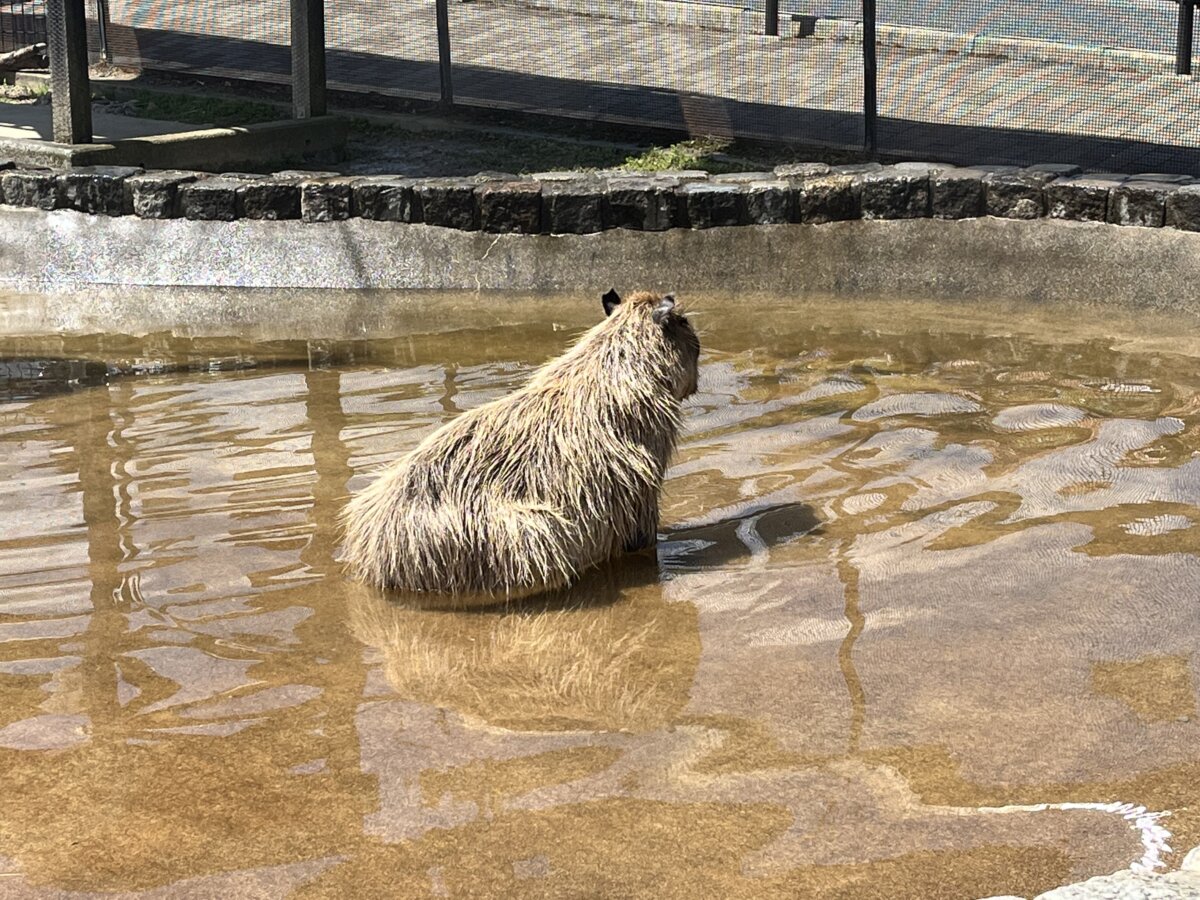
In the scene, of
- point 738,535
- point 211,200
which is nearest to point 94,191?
point 211,200

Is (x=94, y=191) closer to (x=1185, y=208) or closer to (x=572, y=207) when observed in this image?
(x=572, y=207)

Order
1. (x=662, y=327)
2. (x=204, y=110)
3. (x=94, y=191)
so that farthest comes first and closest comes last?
(x=204, y=110), (x=94, y=191), (x=662, y=327)

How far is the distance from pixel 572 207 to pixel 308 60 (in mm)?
4097

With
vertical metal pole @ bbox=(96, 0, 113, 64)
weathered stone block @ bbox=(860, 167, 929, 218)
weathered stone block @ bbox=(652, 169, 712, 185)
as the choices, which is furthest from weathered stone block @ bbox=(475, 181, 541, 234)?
vertical metal pole @ bbox=(96, 0, 113, 64)

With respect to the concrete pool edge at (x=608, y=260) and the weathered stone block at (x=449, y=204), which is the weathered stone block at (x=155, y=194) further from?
the weathered stone block at (x=449, y=204)

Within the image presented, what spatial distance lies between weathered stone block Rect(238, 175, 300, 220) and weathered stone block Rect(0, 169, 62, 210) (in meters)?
1.24

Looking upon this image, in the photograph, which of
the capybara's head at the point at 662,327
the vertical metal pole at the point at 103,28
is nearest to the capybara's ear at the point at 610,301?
the capybara's head at the point at 662,327

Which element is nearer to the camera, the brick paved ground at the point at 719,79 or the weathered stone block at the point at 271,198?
the weathered stone block at the point at 271,198

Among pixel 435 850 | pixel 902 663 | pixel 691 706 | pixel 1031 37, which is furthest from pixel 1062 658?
pixel 1031 37

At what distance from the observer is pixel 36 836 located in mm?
3535

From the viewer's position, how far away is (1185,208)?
26.5ft

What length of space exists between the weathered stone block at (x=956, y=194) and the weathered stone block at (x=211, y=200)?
412cm

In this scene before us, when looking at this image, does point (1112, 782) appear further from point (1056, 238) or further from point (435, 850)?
point (1056, 238)

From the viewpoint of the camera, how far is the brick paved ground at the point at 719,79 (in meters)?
10.5
